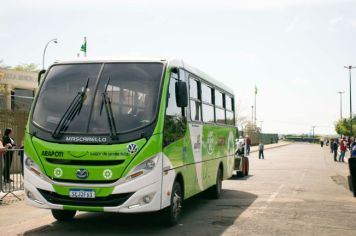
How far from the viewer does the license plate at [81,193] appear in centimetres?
788

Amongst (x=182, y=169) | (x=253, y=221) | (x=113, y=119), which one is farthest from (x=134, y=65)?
(x=253, y=221)

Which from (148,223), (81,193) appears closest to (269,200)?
(148,223)

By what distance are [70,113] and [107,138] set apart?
2.74ft

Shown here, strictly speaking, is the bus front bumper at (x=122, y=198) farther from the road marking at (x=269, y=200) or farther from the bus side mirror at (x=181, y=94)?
the road marking at (x=269, y=200)

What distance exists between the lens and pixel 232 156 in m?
16.0

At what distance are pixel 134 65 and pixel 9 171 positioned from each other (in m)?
6.11

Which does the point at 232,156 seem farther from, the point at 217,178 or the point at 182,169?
the point at 182,169

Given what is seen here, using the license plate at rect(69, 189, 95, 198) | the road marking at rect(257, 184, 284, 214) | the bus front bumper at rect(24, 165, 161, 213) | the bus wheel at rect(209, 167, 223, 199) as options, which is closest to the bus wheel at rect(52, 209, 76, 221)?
the bus front bumper at rect(24, 165, 161, 213)

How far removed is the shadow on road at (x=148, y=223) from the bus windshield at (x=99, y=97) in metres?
1.73

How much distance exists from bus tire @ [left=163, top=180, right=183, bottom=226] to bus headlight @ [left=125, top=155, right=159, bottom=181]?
1.07 metres

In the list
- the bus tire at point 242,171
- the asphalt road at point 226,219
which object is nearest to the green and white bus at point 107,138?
the asphalt road at point 226,219

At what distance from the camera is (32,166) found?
829 cm

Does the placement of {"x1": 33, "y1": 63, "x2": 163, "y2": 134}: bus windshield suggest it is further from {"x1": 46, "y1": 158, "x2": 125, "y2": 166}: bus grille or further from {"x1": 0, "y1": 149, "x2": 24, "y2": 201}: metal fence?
{"x1": 0, "y1": 149, "x2": 24, "y2": 201}: metal fence

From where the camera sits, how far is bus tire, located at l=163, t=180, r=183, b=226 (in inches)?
346
